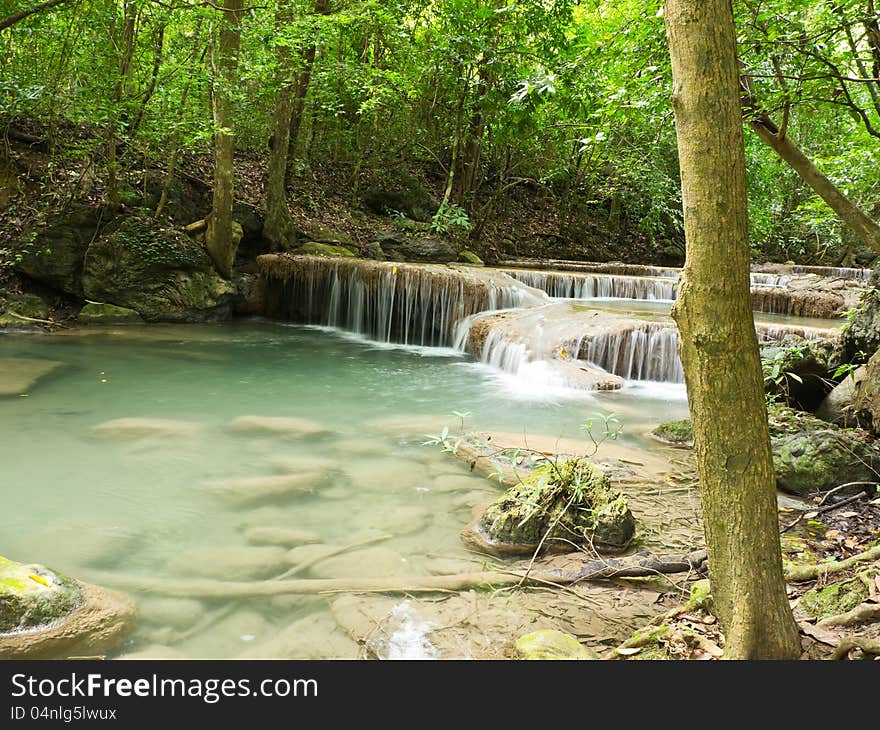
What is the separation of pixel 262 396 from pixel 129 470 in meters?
2.77

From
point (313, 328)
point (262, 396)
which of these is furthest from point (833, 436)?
point (313, 328)

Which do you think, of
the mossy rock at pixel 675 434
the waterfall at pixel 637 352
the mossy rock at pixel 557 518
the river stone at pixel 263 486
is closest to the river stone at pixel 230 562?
the river stone at pixel 263 486

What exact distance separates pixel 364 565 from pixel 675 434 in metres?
3.72

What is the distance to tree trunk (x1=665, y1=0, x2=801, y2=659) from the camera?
6.19 ft

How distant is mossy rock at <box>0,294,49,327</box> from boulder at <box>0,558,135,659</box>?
9331mm

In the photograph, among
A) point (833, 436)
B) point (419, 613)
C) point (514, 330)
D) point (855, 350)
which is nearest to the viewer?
point (419, 613)

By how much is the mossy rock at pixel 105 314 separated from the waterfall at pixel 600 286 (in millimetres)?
7459

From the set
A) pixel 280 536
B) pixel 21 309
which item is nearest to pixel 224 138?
pixel 21 309

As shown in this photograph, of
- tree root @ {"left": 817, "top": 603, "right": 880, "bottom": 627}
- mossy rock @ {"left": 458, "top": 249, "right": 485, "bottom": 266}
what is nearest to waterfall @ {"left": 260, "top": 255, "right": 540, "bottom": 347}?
mossy rock @ {"left": 458, "top": 249, "right": 485, "bottom": 266}

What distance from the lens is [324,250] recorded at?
586 inches

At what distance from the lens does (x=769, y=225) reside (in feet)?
57.1

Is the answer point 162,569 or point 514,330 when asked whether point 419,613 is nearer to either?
point 162,569

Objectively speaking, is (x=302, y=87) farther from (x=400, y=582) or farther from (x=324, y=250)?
(x=400, y=582)

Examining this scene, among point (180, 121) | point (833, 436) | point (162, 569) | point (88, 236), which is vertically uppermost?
point (180, 121)
